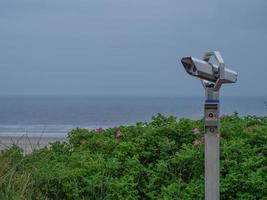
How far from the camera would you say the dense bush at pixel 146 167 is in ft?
19.1

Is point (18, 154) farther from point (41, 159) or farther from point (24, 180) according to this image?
point (24, 180)

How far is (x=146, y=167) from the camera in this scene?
644cm

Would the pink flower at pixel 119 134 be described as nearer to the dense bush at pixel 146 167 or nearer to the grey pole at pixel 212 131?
the dense bush at pixel 146 167

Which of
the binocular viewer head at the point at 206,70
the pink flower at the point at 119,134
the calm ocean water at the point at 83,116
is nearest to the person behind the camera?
the binocular viewer head at the point at 206,70

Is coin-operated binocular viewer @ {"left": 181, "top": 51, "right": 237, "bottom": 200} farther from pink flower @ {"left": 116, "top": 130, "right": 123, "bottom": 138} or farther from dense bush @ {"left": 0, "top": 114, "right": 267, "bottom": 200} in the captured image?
pink flower @ {"left": 116, "top": 130, "right": 123, "bottom": 138}

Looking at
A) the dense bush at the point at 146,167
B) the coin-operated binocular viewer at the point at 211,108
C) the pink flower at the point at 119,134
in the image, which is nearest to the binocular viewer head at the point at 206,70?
the coin-operated binocular viewer at the point at 211,108

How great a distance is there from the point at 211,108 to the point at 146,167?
7.66ft

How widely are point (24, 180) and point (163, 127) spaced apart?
1635mm

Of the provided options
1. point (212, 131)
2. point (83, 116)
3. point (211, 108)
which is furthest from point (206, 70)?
point (83, 116)

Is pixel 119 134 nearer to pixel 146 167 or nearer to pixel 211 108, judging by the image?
pixel 146 167

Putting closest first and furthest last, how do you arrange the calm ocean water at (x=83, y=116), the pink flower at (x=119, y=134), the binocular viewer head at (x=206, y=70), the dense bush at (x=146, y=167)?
the binocular viewer head at (x=206, y=70) < the dense bush at (x=146, y=167) < the pink flower at (x=119, y=134) < the calm ocean water at (x=83, y=116)

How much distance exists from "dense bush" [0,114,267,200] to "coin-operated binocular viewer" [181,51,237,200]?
4.88 ft

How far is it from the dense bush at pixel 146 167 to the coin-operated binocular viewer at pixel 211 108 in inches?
58.6

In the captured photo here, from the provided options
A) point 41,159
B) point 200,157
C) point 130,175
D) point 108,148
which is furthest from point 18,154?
point 200,157
